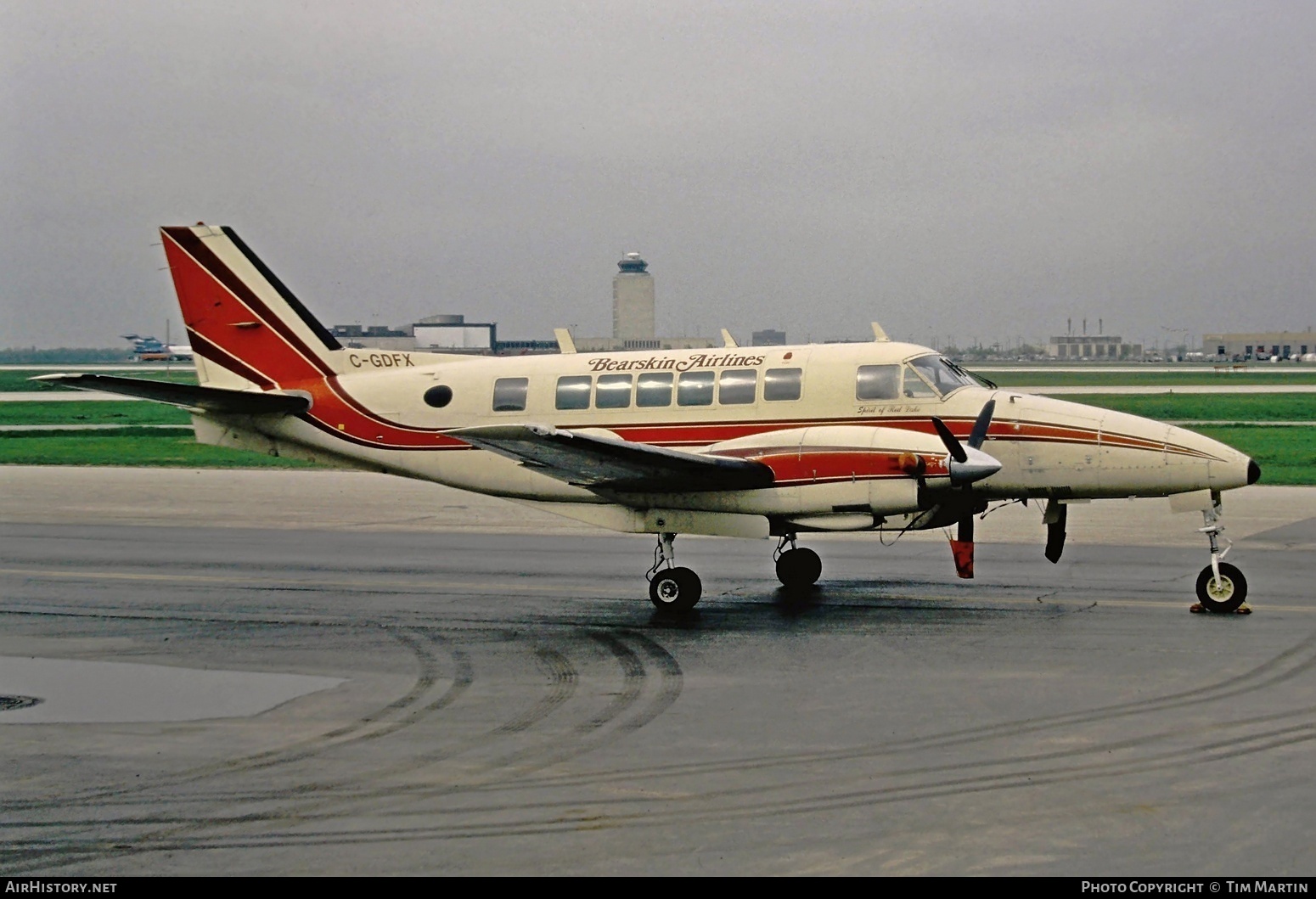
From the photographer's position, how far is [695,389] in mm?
18891

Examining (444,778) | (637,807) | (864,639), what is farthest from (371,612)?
(637,807)

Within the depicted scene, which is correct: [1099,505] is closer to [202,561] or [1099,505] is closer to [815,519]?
[815,519]

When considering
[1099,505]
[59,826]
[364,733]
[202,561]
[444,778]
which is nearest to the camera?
[59,826]

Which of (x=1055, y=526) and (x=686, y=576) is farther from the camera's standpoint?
(x=1055, y=526)

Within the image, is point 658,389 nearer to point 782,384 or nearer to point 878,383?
point 782,384

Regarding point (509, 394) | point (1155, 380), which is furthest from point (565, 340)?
point (1155, 380)

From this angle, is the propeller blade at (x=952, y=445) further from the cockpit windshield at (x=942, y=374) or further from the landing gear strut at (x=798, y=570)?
the landing gear strut at (x=798, y=570)

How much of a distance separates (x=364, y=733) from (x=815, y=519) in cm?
739

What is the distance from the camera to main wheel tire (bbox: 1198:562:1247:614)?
16.4 m

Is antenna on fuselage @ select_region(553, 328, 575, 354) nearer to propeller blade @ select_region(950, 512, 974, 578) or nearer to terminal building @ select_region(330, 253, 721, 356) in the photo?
propeller blade @ select_region(950, 512, 974, 578)

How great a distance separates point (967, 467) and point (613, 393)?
5.43 m

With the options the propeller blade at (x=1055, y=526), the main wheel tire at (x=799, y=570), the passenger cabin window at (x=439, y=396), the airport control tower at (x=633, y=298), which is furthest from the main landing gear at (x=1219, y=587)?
the airport control tower at (x=633, y=298)

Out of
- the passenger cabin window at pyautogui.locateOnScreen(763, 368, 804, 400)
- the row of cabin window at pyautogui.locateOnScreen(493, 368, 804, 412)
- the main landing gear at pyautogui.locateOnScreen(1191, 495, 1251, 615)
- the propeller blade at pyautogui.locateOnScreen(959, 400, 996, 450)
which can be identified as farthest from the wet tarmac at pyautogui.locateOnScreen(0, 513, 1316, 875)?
the passenger cabin window at pyautogui.locateOnScreen(763, 368, 804, 400)

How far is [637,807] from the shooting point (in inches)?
365
